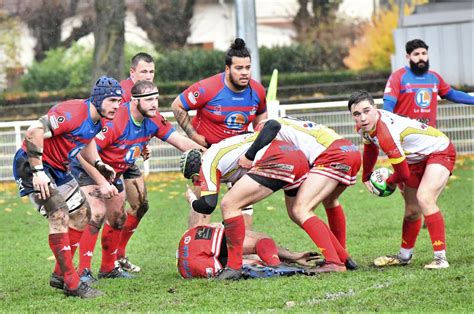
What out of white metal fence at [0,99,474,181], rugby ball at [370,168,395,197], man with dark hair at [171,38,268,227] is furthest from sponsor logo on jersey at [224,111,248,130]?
white metal fence at [0,99,474,181]

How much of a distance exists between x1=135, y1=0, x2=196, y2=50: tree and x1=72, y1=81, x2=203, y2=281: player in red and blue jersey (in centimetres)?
2801

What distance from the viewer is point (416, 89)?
39.8 ft

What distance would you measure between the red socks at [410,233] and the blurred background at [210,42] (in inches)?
677

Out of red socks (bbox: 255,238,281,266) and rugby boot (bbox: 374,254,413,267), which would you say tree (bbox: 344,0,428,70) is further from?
red socks (bbox: 255,238,281,266)

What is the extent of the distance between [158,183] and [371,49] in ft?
58.8

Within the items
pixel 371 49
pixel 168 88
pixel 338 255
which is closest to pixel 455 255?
pixel 338 255

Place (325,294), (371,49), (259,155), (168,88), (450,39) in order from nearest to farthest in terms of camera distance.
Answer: (325,294), (259,155), (450,39), (168,88), (371,49)

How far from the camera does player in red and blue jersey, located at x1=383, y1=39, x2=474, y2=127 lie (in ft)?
39.2

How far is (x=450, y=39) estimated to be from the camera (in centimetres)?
2834

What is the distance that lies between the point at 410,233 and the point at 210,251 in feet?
6.52

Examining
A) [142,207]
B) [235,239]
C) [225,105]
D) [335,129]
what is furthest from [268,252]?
[335,129]

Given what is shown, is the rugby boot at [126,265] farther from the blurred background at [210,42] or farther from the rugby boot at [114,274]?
the blurred background at [210,42]

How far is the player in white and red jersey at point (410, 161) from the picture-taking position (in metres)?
9.90

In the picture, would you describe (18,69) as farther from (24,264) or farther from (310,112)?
(24,264)
